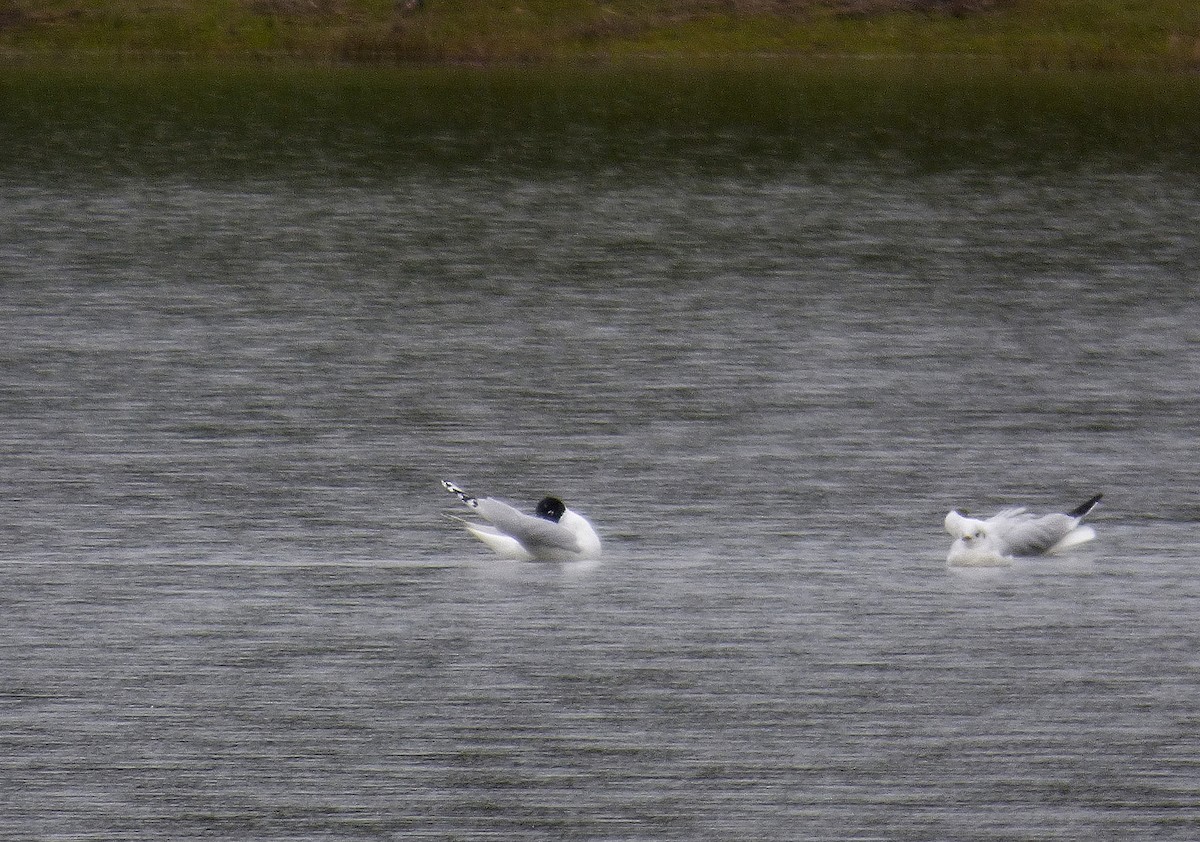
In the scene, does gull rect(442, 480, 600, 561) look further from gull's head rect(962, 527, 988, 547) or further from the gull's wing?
the gull's wing

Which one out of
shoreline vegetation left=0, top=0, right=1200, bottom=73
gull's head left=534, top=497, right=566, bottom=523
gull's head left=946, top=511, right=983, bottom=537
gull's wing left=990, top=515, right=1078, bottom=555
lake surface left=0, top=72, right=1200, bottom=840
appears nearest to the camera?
lake surface left=0, top=72, right=1200, bottom=840

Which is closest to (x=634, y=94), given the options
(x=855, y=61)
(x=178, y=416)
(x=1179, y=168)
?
(x=855, y=61)

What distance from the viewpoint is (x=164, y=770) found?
12.4m

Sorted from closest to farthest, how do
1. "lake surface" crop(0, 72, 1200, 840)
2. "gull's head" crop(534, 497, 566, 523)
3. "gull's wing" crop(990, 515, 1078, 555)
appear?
1. "lake surface" crop(0, 72, 1200, 840)
2. "gull's head" crop(534, 497, 566, 523)
3. "gull's wing" crop(990, 515, 1078, 555)

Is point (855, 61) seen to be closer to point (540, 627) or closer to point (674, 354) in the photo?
point (674, 354)

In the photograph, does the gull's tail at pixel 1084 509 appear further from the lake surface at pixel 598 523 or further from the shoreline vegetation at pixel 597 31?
the shoreline vegetation at pixel 597 31

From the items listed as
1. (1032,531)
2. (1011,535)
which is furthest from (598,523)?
(1032,531)

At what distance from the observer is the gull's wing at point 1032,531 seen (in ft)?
54.4

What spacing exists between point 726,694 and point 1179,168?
120ft

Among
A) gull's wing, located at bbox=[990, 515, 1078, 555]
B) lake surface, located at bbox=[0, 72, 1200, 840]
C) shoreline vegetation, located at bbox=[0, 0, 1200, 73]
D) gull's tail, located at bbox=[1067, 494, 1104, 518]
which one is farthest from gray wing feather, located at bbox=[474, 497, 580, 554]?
shoreline vegetation, located at bbox=[0, 0, 1200, 73]

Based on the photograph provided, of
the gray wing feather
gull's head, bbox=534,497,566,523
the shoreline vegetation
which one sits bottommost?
the shoreline vegetation

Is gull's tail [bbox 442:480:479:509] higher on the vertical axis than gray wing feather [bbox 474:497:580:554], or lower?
higher

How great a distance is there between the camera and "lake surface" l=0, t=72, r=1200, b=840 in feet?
40.4

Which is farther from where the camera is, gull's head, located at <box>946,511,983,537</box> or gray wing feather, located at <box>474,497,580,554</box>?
gray wing feather, located at <box>474,497,580,554</box>
